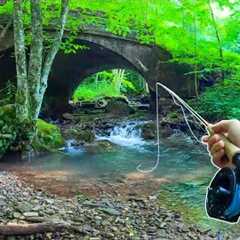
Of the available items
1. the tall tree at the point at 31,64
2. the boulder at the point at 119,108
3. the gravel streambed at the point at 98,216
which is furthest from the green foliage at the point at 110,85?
the gravel streambed at the point at 98,216

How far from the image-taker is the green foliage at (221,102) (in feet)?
45.2

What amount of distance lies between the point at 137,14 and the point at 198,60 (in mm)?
2633

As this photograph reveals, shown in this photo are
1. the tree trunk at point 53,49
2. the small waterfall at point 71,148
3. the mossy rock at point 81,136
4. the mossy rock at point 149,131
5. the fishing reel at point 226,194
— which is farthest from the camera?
the mossy rock at point 149,131

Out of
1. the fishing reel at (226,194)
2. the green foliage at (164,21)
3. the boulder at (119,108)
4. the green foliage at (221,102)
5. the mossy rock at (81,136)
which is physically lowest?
the mossy rock at (81,136)

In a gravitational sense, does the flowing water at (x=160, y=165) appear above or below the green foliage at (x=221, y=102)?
below

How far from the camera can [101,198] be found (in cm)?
693

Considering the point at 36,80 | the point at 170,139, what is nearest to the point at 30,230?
the point at 36,80

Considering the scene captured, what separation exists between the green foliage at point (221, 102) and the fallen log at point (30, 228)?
8949mm

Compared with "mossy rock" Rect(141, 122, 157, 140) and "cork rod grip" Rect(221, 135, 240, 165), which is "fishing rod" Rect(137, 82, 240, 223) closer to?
"cork rod grip" Rect(221, 135, 240, 165)

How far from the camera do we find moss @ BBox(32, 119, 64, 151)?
11219mm

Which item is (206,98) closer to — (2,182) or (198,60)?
(198,60)

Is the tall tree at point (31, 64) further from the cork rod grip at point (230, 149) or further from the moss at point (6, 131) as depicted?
the cork rod grip at point (230, 149)

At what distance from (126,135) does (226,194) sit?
14.4 metres

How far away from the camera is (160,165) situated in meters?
10.1
